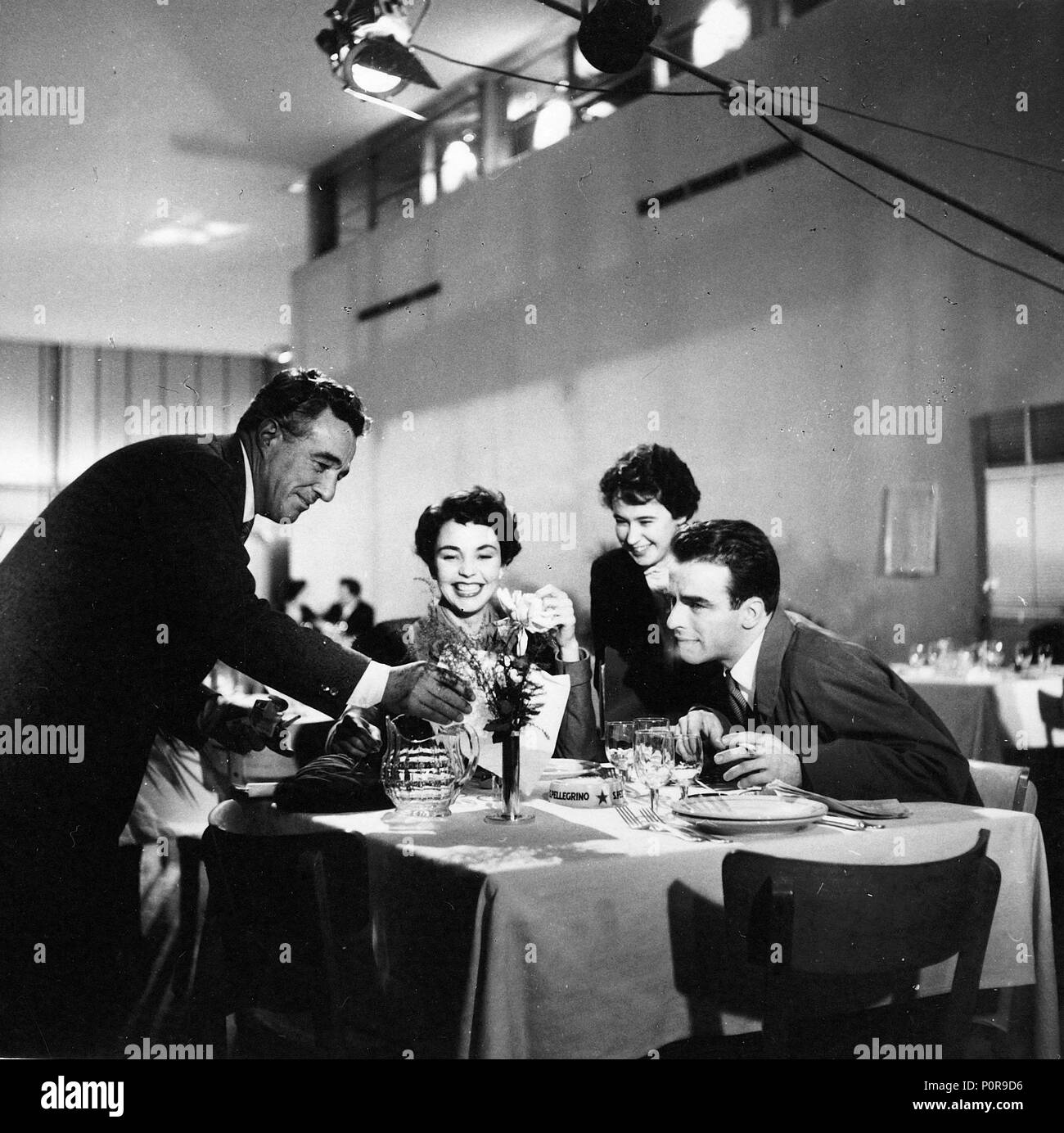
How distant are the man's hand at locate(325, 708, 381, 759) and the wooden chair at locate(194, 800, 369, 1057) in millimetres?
213

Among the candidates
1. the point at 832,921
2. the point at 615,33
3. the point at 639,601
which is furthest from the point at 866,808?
the point at 615,33

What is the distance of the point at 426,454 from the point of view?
7.84 feet

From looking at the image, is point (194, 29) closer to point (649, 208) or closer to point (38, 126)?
point (38, 126)

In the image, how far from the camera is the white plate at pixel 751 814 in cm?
189

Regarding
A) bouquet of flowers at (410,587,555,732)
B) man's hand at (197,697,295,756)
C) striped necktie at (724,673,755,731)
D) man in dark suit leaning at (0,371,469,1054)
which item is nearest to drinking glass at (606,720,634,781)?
bouquet of flowers at (410,587,555,732)

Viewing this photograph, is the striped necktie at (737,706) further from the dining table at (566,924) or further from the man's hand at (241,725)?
the man's hand at (241,725)

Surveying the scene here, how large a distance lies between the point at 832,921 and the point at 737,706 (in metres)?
0.88

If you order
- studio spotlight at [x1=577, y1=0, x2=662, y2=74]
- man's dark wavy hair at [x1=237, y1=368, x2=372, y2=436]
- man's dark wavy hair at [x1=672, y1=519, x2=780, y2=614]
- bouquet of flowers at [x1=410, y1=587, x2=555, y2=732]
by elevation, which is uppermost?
studio spotlight at [x1=577, y1=0, x2=662, y2=74]

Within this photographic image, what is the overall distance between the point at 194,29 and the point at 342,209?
0.48 metres

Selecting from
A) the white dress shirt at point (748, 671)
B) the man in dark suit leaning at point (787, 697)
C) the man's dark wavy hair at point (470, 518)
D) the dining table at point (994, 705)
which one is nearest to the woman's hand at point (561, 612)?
the man's dark wavy hair at point (470, 518)

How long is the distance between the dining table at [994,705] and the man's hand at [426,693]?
1.03 m

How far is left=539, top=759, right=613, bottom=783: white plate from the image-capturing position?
91.9 inches

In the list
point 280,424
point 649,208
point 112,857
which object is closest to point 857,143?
point 649,208

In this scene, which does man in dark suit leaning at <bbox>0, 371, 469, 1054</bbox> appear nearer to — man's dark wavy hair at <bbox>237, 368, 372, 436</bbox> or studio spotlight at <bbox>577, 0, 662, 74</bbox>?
man's dark wavy hair at <bbox>237, 368, 372, 436</bbox>
